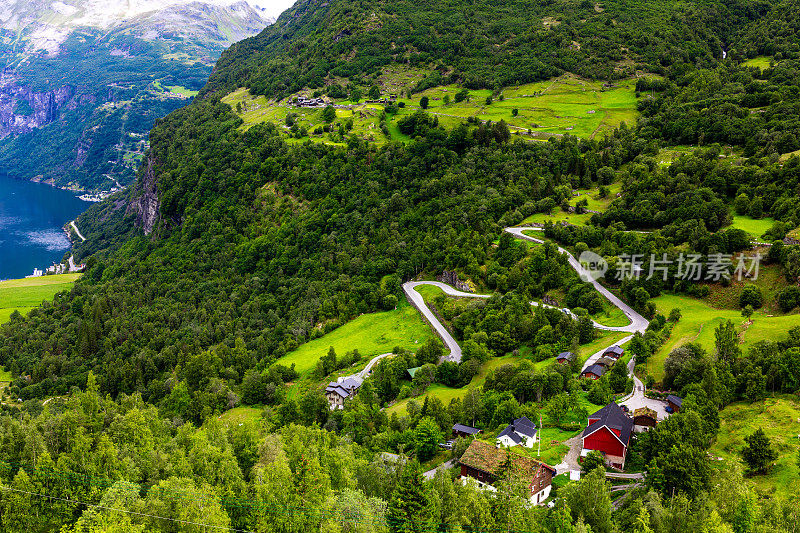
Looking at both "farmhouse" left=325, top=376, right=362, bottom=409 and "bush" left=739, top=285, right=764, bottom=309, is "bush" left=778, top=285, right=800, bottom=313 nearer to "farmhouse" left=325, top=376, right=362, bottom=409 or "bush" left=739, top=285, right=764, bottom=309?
"bush" left=739, top=285, right=764, bottom=309

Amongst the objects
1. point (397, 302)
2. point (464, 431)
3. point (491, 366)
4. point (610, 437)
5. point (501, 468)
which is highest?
point (610, 437)

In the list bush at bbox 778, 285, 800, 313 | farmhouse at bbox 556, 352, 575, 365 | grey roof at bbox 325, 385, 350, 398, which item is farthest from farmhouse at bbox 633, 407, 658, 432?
grey roof at bbox 325, 385, 350, 398

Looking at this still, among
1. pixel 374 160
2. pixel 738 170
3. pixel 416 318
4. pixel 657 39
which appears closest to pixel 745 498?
pixel 416 318

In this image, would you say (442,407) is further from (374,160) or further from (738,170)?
(374,160)

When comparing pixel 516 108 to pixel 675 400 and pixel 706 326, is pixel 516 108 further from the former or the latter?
pixel 675 400

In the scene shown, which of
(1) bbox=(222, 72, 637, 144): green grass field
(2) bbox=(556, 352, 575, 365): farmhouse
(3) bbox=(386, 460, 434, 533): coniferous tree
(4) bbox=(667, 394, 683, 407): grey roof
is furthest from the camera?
(1) bbox=(222, 72, 637, 144): green grass field

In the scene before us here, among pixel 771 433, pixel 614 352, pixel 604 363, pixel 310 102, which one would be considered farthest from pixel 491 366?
pixel 310 102
